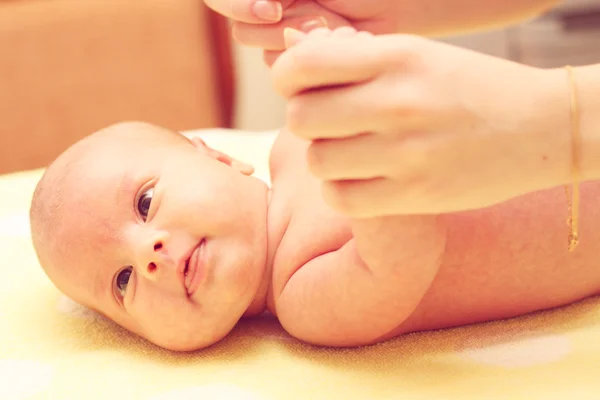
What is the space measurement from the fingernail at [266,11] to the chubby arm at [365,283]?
0.34 metres

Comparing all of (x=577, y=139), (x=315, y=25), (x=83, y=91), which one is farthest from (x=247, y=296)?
(x=83, y=91)

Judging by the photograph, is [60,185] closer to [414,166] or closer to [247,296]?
[247,296]

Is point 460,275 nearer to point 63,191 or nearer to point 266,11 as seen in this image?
point 266,11

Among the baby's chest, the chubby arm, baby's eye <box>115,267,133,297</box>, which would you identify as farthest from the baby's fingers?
baby's eye <box>115,267,133,297</box>

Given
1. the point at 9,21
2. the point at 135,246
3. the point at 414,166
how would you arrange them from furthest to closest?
the point at 9,21 → the point at 135,246 → the point at 414,166

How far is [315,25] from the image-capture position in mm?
980

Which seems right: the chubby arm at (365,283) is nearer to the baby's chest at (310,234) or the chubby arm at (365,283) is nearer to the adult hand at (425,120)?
the baby's chest at (310,234)

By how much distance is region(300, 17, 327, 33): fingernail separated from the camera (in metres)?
0.98

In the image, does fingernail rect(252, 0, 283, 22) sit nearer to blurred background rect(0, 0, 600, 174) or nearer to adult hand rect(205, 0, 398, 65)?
adult hand rect(205, 0, 398, 65)

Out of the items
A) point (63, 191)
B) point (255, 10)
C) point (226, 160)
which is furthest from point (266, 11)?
point (63, 191)

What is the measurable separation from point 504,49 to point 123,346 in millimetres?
1820

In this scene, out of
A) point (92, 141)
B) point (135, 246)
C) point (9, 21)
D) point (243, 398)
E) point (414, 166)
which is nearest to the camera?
point (414, 166)

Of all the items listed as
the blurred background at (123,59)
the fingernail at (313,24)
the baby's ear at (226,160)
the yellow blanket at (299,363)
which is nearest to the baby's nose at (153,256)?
the yellow blanket at (299,363)

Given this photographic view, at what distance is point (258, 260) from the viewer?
976 mm
